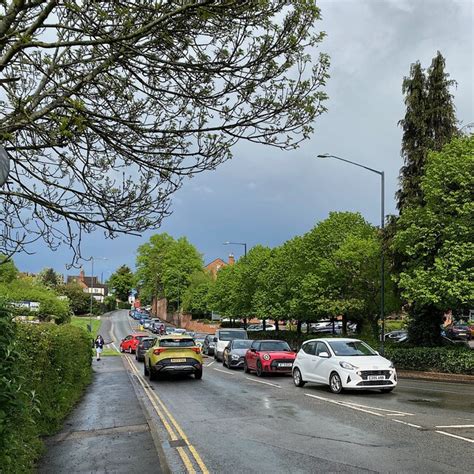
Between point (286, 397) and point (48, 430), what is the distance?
724 centimetres

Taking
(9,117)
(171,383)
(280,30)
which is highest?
(280,30)

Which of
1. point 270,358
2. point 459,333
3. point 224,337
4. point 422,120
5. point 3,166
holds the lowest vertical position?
point 270,358

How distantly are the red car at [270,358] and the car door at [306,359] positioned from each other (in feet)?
14.2

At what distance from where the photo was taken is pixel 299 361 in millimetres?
17953

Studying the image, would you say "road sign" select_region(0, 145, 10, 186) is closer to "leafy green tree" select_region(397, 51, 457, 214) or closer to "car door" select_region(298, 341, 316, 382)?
"car door" select_region(298, 341, 316, 382)

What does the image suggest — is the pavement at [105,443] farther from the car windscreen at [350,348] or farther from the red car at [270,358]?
the red car at [270,358]

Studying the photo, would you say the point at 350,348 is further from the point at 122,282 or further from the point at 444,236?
the point at 122,282

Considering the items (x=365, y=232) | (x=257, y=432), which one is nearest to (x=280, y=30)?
(x=257, y=432)

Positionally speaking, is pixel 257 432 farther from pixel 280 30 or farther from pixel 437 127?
pixel 437 127

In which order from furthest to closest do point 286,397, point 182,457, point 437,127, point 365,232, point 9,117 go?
point 365,232
point 437,127
point 286,397
point 182,457
point 9,117

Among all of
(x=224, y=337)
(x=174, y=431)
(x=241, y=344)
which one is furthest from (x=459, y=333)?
(x=174, y=431)

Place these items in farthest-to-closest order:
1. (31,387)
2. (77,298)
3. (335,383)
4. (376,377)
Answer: (77,298), (335,383), (376,377), (31,387)

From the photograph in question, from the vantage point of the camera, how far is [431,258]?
925 inches

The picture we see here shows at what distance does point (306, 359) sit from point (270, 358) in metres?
5.00
